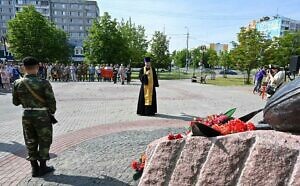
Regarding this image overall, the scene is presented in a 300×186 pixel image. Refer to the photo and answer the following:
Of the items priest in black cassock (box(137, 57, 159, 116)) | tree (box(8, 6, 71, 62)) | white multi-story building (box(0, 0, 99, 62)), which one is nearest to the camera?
priest in black cassock (box(137, 57, 159, 116))

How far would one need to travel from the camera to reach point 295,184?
260cm

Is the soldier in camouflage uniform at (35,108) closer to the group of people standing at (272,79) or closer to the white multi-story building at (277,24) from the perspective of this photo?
the group of people standing at (272,79)

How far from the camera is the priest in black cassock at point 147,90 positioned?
9.49m

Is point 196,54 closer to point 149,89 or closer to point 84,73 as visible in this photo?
point 84,73

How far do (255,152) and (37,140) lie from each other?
3214mm

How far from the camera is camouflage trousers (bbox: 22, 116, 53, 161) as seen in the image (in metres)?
4.33

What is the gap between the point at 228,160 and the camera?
2887 millimetres

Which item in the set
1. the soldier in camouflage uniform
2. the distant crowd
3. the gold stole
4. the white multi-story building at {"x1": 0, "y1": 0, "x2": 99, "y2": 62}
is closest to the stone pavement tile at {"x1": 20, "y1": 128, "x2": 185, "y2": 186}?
the soldier in camouflage uniform

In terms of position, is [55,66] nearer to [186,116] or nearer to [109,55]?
[109,55]

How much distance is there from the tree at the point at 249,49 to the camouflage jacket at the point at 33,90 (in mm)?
28289

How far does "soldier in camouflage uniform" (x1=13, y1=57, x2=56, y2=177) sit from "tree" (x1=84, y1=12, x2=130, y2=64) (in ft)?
94.3

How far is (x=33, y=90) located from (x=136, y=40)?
3713 centimetres

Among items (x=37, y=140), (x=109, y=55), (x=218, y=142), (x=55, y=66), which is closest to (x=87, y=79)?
(x=55, y=66)

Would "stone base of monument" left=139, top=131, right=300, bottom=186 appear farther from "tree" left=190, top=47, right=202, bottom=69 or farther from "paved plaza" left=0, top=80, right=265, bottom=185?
"tree" left=190, top=47, right=202, bottom=69
